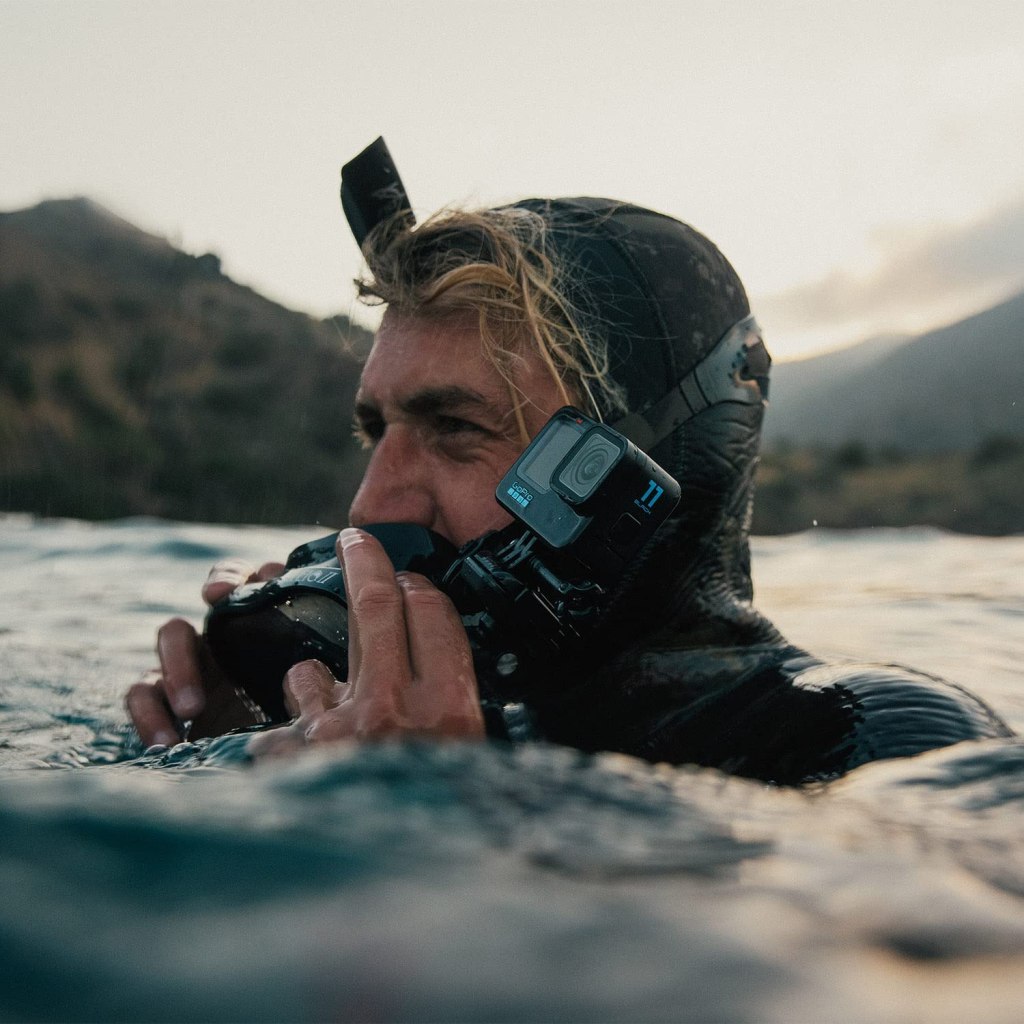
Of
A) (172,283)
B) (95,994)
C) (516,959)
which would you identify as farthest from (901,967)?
(172,283)

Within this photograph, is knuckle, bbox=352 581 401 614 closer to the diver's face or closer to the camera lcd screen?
the camera lcd screen

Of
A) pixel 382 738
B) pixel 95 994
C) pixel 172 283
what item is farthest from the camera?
pixel 172 283

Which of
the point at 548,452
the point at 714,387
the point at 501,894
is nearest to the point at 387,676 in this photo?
the point at 548,452

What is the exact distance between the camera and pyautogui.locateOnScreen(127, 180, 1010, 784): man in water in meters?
2.25

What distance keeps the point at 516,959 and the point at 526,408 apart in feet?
5.80

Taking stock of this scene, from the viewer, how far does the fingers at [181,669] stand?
2662 mm

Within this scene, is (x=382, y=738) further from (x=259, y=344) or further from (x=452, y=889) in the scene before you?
(x=259, y=344)

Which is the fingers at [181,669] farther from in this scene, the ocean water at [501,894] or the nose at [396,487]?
the ocean water at [501,894]

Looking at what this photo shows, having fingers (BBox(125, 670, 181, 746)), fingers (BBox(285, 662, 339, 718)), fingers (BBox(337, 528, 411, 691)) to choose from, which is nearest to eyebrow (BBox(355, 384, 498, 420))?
fingers (BBox(337, 528, 411, 691))

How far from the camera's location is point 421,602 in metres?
1.85

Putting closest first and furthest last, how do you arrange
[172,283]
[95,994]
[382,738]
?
[95,994] → [382,738] → [172,283]

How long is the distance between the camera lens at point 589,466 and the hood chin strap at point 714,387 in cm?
44

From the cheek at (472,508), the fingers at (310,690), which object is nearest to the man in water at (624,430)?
the cheek at (472,508)

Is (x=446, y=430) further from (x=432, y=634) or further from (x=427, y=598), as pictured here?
(x=432, y=634)
